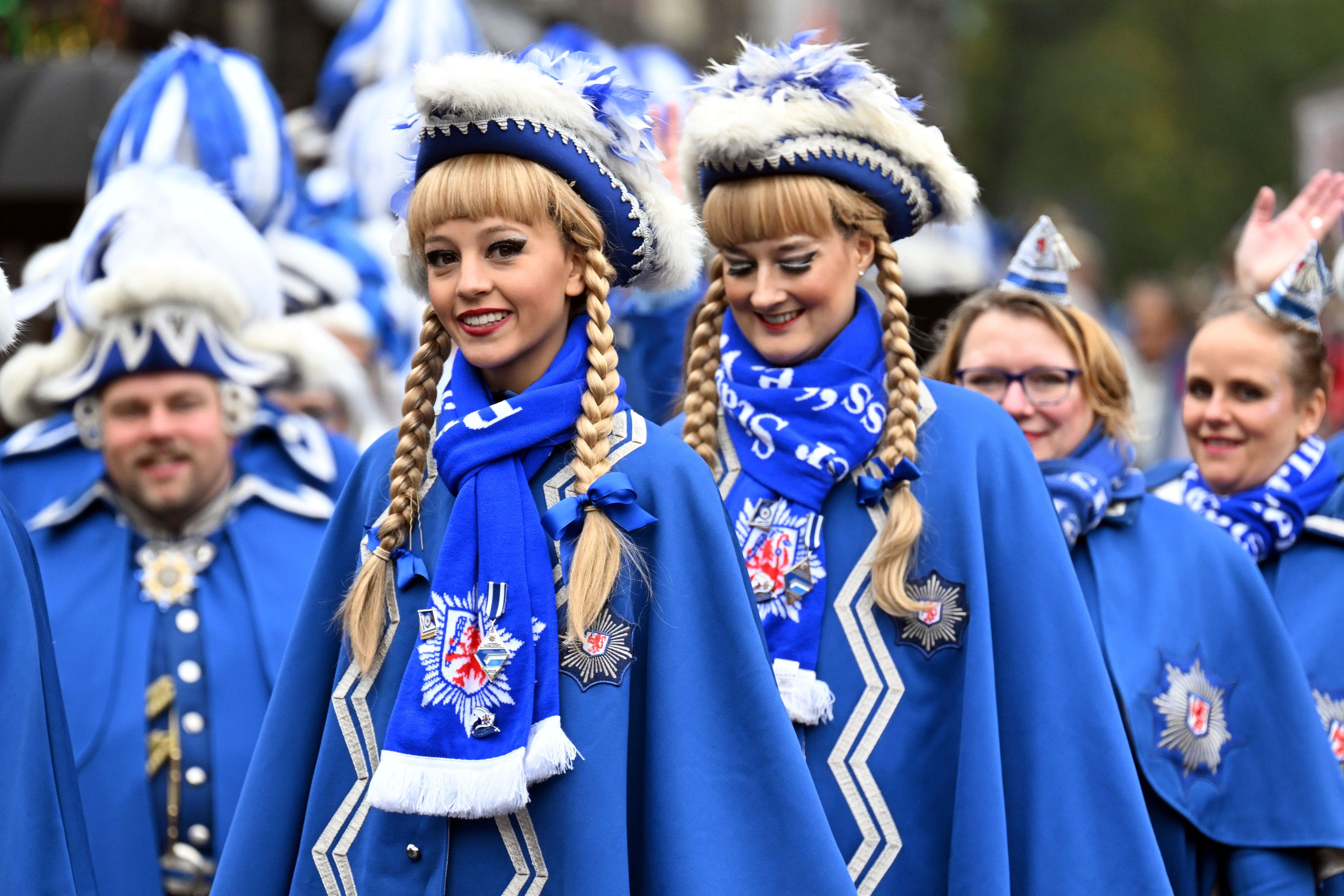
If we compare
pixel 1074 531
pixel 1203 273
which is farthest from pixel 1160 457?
pixel 1203 273

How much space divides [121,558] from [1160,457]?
7928 millimetres

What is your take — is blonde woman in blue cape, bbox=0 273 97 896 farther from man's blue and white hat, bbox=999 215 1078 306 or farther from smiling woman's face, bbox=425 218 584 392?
man's blue and white hat, bbox=999 215 1078 306

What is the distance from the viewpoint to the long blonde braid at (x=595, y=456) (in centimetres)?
313

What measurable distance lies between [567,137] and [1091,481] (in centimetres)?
162

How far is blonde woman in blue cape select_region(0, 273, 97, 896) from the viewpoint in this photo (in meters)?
3.19

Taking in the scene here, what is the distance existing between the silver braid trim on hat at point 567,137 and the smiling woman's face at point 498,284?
0.47 ft

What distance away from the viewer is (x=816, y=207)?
3840 mm

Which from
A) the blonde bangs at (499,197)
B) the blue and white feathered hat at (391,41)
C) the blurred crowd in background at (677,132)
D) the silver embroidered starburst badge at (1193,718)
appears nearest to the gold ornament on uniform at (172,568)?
the blurred crowd in background at (677,132)

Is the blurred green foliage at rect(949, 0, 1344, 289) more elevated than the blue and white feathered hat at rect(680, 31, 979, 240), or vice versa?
the blurred green foliage at rect(949, 0, 1344, 289)

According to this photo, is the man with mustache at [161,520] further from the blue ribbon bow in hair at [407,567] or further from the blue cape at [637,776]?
the blue ribbon bow in hair at [407,567]

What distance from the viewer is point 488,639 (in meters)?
3.15

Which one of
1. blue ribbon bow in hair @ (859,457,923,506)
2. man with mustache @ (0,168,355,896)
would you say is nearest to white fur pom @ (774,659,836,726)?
blue ribbon bow in hair @ (859,457,923,506)

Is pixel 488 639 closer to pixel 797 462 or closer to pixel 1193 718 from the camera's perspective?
pixel 797 462

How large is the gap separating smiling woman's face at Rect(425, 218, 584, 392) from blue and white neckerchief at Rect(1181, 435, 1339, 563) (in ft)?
6.72
